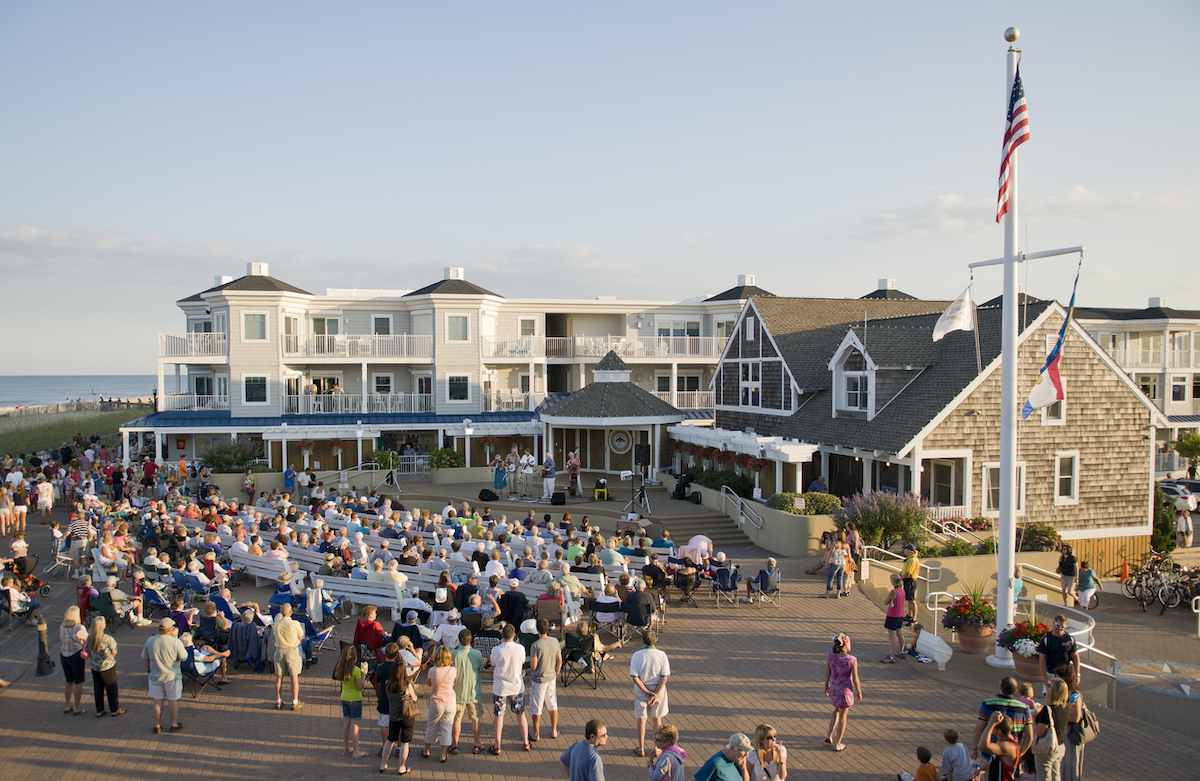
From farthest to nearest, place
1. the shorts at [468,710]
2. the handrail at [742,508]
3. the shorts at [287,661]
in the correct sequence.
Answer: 1. the handrail at [742,508]
2. the shorts at [287,661]
3. the shorts at [468,710]

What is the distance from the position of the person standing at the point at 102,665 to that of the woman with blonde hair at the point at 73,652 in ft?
0.47

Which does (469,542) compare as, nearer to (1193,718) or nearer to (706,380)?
(1193,718)

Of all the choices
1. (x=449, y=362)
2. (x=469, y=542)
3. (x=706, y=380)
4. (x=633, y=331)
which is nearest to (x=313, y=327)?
(x=449, y=362)

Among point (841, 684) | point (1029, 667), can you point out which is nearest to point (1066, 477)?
point (1029, 667)

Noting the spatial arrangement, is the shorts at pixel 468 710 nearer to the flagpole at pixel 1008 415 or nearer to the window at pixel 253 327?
the flagpole at pixel 1008 415

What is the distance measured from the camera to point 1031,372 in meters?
21.0

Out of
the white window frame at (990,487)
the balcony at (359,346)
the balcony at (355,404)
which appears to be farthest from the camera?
the balcony at (359,346)

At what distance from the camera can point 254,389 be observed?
33.6 m

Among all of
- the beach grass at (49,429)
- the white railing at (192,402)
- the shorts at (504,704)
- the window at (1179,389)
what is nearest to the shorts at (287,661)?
the shorts at (504,704)

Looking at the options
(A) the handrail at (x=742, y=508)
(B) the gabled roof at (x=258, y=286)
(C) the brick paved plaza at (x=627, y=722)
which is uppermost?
(B) the gabled roof at (x=258, y=286)

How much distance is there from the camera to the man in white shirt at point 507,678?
29.1ft

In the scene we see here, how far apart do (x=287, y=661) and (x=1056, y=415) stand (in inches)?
796

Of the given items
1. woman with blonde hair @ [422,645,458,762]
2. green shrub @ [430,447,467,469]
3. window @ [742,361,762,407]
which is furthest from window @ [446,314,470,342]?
woman with blonde hair @ [422,645,458,762]

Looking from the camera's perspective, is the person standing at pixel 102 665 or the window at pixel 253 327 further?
the window at pixel 253 327
